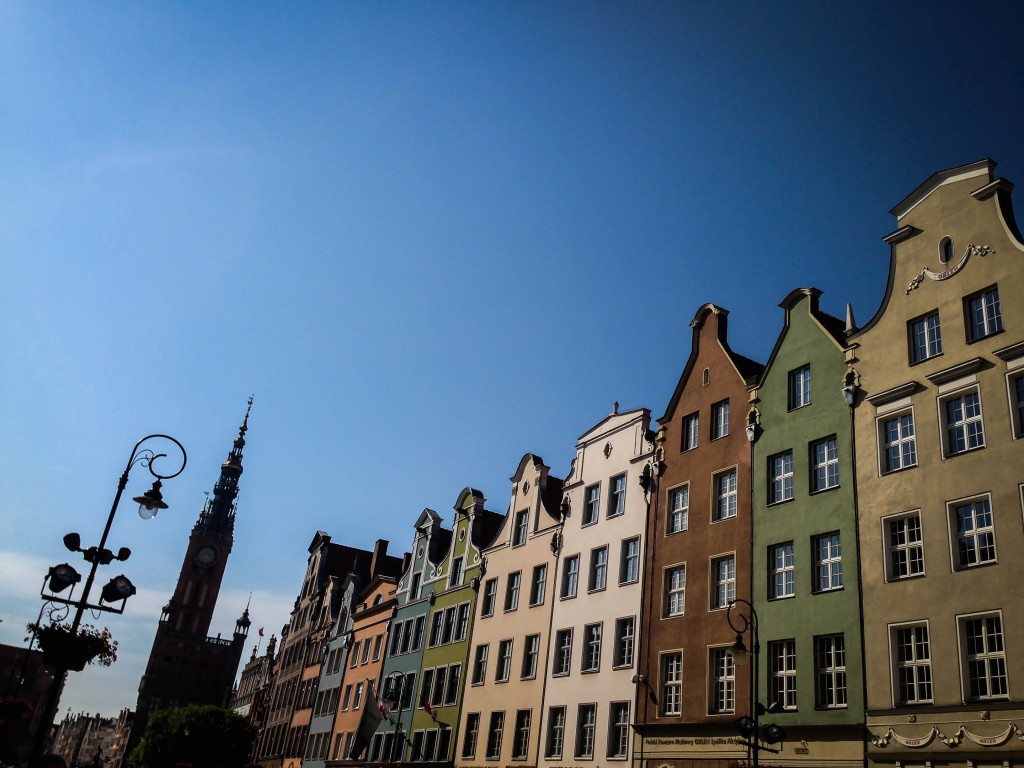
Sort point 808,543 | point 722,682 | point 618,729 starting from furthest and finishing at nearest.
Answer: point 618,729 → point 722,682 → point 808,543

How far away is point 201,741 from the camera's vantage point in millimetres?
69562

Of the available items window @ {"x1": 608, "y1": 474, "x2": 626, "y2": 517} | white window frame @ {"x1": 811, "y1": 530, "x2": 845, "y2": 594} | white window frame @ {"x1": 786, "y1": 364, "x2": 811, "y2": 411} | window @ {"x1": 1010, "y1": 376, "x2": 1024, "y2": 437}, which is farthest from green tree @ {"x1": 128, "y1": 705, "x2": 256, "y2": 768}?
window @ {"x1": 1010, "y1": 376, "x2": 1024, "y2": 437}

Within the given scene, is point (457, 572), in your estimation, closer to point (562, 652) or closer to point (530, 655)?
point (530, 655)

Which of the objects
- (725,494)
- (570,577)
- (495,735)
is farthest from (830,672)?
(495,735)

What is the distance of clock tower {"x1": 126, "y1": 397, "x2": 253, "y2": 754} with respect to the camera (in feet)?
494

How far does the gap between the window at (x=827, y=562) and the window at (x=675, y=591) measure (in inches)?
229

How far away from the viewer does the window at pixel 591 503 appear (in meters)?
38.1

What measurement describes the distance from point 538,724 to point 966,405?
20905 millimetres

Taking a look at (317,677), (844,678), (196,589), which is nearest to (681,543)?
(844,678)

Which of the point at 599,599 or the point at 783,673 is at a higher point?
the point at 599,599

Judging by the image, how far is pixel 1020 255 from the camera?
910 inches

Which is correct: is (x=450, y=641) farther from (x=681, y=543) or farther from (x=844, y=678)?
(x=844, y=678)

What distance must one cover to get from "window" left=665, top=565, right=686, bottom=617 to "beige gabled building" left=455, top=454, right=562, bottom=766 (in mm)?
7817

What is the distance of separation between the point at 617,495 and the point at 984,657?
1756cm
